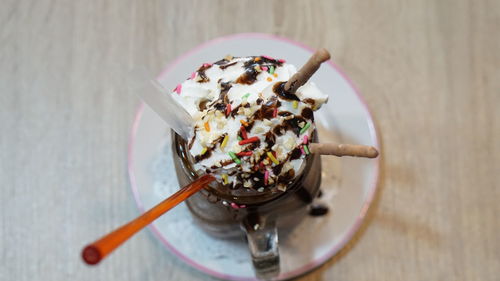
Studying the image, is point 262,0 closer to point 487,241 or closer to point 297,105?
point 297,105

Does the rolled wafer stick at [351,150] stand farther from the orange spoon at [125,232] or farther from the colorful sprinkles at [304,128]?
the orange spoon at [125,232]

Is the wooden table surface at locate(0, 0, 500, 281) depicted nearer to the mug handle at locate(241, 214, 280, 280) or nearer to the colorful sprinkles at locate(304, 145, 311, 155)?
the mug handle at locate(241, 214, 280, 280)

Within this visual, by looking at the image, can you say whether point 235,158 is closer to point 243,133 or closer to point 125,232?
point 243,133

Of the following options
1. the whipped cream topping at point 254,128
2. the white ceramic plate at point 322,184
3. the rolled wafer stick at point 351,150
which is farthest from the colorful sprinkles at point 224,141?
the white ceramic plate at point 322,184

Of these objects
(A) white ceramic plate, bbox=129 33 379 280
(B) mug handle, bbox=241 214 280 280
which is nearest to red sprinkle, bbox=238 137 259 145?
(B) mug handle, bbox=241 214 280 280

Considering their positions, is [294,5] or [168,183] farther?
[294,5]

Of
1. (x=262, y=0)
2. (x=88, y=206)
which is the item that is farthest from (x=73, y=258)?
(x=262, y=0)
